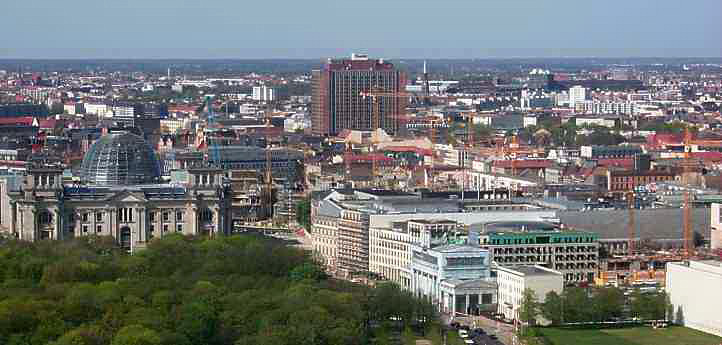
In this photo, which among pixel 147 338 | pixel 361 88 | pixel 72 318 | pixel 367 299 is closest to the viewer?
pixel 147 338

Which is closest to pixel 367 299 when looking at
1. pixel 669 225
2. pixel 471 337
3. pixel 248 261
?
A: pixel 471 337

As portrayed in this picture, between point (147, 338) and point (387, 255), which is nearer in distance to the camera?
point (147, 338)

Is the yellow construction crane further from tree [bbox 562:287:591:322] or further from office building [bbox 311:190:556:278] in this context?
tree [bbox 562:287:591:322]

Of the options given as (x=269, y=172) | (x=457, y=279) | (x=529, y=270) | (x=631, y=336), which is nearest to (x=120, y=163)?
(x=269, y=172)

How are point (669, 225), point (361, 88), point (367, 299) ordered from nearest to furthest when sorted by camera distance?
point (367, 299), point (669, 225), point (361, 88)

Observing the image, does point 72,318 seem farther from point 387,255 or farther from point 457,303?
point 387,255

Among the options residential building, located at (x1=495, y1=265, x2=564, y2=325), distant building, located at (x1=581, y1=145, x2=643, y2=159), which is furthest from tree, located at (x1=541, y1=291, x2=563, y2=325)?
distant building, located at (x1=581, y1=145, x2=643, y2=159)
